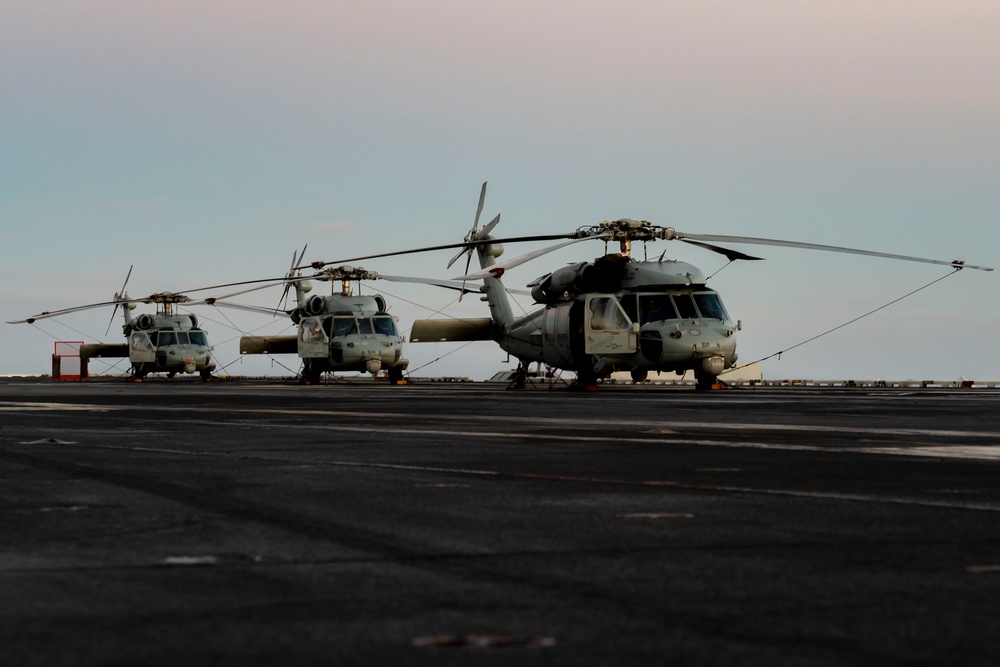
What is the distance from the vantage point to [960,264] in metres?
28.8

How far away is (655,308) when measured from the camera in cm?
3406

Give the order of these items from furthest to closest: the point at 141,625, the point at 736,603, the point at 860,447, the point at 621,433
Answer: the point at 621,433 → the point at 860,447 → the point at 736,603 → the point at 141,625

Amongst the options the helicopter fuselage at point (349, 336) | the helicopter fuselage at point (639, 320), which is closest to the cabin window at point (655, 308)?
the helicopter fuselage at point (639, 320)

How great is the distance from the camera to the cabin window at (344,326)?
5359cm

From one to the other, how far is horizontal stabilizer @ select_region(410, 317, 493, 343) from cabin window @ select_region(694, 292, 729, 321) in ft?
42.6

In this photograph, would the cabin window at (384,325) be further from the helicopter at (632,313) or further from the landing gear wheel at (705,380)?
Result: the landing gear wheel at (705,380)

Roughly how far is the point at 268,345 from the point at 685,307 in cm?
3663

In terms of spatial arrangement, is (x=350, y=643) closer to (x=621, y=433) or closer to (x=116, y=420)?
(x=621, y=433)

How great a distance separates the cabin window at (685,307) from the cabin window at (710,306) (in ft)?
0.70

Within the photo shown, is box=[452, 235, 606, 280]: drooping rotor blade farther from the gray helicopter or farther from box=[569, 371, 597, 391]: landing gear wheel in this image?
the gray helicopter

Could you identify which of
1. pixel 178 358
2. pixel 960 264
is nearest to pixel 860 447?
pixel 960 264

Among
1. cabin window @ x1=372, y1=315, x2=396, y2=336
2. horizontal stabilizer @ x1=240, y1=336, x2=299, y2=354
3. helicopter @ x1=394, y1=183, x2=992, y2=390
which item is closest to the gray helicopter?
cabin window @ x1=372, y1=315, x2=396, y2=336

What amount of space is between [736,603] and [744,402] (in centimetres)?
2161

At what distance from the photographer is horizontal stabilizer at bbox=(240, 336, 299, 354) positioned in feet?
216
